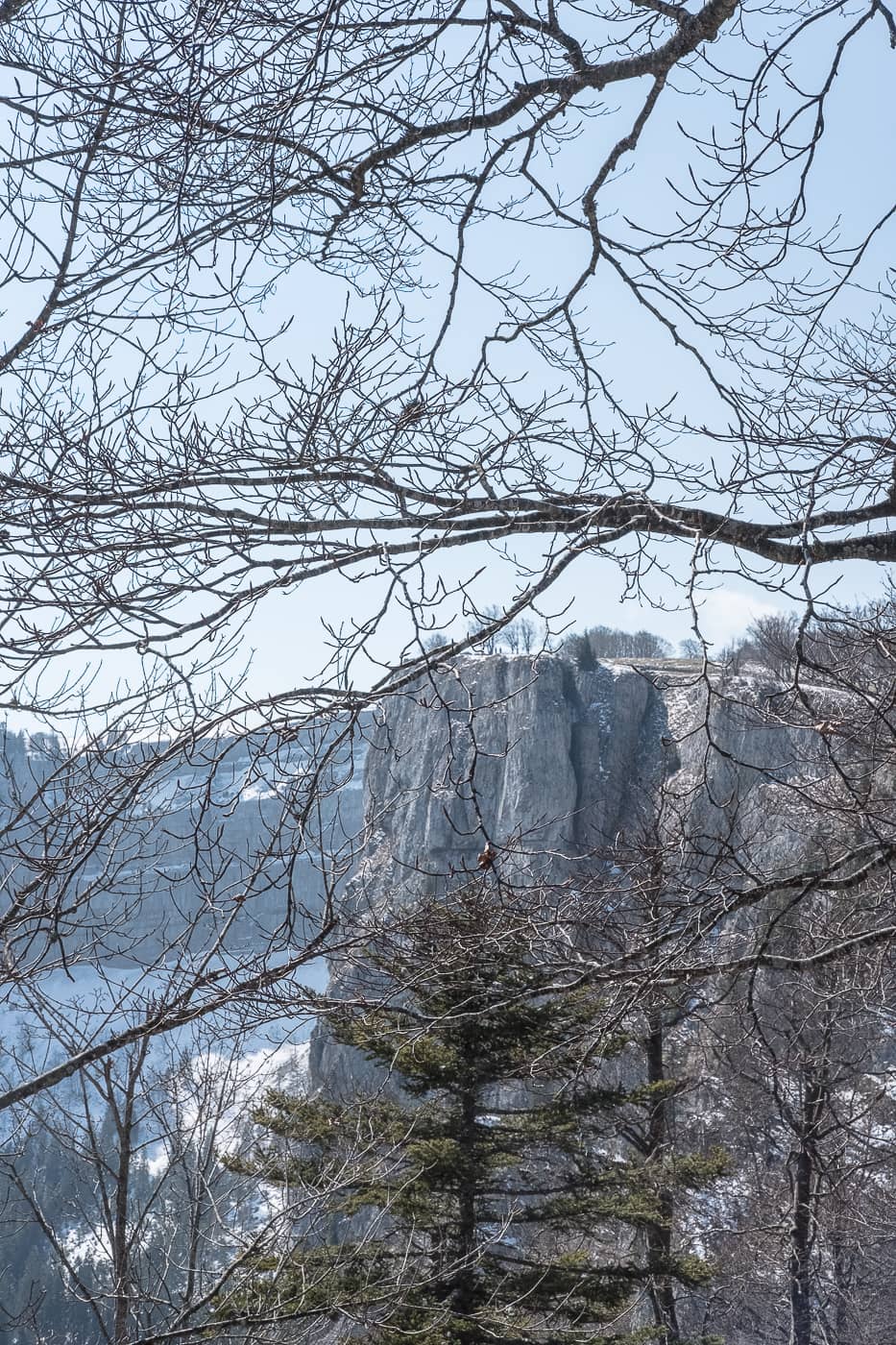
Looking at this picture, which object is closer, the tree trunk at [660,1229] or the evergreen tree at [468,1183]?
the evergreen tree at [468,1183]

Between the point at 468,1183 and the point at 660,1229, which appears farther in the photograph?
the point at 660,1229

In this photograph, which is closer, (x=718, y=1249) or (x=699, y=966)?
(x=699, y=966)

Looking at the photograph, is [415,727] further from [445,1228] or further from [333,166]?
[333,166]

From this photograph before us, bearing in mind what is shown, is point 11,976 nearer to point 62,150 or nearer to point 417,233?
point 62,150

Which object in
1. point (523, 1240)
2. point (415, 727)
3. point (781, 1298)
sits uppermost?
point (415, 727)

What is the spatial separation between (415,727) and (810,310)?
30582 millimetres

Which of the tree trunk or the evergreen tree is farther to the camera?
the tree trunk

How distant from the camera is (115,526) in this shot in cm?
264

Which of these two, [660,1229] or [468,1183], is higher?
[468,1183]

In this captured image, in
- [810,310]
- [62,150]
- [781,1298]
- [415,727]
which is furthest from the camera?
[415,727]

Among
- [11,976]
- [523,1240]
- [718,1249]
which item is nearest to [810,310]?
[11,976]

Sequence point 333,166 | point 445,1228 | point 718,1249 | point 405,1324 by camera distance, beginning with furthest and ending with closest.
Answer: point 718,1249, point 445,1228, point 405,1324, point 333,166

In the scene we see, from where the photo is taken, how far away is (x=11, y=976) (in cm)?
332

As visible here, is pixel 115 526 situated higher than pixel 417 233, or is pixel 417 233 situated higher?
pixel 417 233
